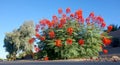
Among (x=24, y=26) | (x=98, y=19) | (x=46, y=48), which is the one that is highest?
(x=24, y=26)

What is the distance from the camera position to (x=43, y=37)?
110 ft

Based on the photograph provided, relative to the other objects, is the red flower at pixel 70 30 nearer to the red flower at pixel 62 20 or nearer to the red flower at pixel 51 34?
the red flower at pixel 62 20

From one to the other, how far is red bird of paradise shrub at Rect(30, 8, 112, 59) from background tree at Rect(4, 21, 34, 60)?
26.9 m

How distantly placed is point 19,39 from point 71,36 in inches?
1214

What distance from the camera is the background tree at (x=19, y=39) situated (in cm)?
6159

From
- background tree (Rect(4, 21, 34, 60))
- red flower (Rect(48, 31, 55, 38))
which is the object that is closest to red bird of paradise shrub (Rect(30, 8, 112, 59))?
red flower (Rect(48, 31, 55, 38))

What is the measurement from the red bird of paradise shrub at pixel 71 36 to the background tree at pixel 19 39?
26.9 meters

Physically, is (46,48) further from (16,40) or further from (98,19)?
(16,40)

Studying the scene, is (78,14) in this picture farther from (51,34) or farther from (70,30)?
(51,34)

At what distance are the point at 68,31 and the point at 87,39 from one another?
208 centimetres

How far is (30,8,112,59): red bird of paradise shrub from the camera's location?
105ft

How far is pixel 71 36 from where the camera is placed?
32.7 meters

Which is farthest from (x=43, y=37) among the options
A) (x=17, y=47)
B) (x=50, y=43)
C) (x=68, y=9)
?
(x=17, y=47)

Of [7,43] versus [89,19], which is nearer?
[89,19]
